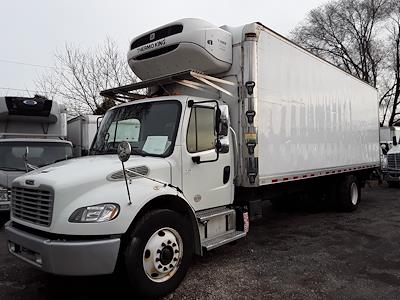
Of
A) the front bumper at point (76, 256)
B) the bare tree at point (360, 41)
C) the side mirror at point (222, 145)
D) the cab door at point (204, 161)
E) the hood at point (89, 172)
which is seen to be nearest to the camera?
the front bumper at point (76, 256)

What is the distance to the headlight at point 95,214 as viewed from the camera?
12.4 feet

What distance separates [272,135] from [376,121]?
684cm

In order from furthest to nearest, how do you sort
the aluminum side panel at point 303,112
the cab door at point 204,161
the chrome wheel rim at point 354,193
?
the chrome wheel rim at point 354,193
the aluminum side panel at point 303,112
the cab door at point 204,161

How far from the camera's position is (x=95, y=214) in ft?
12.6

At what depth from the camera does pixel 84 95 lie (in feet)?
72.1

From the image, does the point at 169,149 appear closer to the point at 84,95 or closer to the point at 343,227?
the point at 343,227

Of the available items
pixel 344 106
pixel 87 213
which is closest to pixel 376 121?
pixel 344 106

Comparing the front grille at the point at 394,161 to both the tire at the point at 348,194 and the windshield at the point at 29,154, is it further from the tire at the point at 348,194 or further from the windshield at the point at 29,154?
the windshield at the point at 29,154

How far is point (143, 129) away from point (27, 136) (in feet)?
18.8

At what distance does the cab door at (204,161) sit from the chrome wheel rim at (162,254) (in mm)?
729

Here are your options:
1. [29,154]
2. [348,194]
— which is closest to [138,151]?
[29,154]

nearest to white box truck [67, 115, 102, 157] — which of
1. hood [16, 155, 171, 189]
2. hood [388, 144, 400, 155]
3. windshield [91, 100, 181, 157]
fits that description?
windshield [91, 100, 181, 157]

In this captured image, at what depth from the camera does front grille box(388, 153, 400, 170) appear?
1661 centimetres

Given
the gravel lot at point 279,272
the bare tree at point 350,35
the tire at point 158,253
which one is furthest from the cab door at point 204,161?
the bare tree at point 350,35
